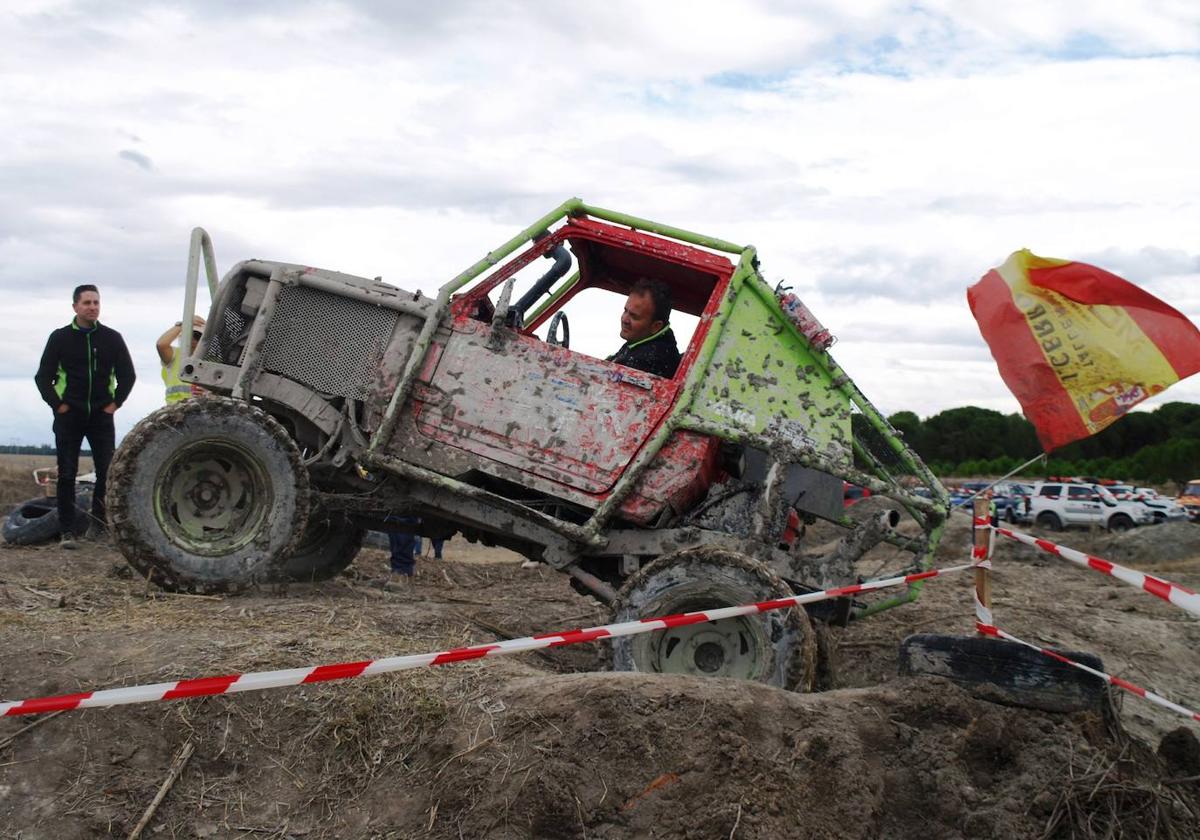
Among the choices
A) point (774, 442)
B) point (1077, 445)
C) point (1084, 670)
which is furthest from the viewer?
point (1077, 445)

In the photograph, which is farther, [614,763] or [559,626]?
[559,626]

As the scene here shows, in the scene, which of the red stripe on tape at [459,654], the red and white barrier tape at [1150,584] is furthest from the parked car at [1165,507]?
the red stripe on tape at [459,654]

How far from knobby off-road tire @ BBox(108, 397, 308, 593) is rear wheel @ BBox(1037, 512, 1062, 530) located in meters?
24.5

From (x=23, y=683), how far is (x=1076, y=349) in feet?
17.9

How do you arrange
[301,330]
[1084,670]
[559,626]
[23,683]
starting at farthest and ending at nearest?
[559,626]
[301,330]
[1084,670]
[23,683]

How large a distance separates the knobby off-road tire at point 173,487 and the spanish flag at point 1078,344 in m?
4.03

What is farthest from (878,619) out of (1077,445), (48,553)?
(1077,445)

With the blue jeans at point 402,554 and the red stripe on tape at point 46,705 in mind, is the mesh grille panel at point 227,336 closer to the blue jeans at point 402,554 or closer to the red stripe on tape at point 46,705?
the blue jeans at point 402,554

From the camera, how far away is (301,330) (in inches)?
258

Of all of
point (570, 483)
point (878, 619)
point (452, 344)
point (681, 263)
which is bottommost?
point (878, 619)

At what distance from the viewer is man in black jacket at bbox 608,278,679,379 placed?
6578mm

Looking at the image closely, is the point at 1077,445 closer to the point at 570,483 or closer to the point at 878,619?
the point at 878,619

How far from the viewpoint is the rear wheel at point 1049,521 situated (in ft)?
89.7

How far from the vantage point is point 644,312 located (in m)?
6.85
